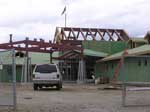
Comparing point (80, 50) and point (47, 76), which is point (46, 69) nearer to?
point (47, 76)

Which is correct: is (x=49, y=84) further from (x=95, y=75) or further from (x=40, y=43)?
(x=95, y=75)

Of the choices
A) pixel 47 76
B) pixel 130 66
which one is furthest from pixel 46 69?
pixel 130 66

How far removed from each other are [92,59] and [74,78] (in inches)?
177

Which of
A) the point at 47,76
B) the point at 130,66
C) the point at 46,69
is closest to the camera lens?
the point at 47,76

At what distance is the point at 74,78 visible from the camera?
59.6 meters

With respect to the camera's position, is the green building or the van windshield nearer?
the van windshield

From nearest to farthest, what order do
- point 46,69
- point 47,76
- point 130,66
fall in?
point 47,76 → point 46,69 → point 130,66

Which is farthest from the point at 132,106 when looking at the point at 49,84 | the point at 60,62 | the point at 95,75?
the point at 60,62

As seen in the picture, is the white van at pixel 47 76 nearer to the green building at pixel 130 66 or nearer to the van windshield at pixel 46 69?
the van windshield at pixel 46 69

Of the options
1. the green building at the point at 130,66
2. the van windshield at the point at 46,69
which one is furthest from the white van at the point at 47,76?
the green building at the point at 130,66

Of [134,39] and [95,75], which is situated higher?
[134,39]

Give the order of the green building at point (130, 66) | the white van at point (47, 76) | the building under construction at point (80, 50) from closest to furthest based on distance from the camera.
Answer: the white van at point (47, 76) < the green building at point (130, 66) < the building under construction at point (80, 50)

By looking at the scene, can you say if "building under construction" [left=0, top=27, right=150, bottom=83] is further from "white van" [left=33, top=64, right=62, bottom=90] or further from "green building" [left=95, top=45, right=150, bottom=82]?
"white van" [left=33, top=64, right=62, bottom=90]

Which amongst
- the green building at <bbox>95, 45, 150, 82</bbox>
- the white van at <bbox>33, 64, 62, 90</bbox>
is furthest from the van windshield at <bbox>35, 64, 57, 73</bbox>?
the green building at <bbox>95, 45, 150, 82</bbox>
